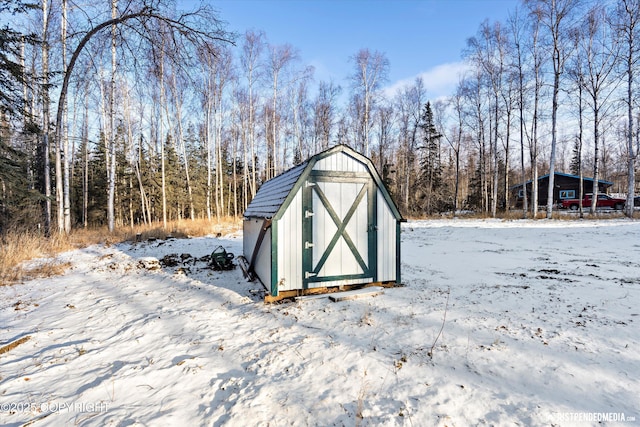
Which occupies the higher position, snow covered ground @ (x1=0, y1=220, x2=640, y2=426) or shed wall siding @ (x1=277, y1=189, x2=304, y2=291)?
shed wall siding @ (x1=277, y1=189, x2=304, y2=291)

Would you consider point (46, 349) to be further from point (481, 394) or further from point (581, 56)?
point (581, 56)

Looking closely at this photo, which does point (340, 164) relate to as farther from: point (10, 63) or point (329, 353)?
point (10, 63)

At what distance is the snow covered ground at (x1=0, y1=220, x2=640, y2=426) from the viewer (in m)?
2.44

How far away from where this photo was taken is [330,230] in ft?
17.7

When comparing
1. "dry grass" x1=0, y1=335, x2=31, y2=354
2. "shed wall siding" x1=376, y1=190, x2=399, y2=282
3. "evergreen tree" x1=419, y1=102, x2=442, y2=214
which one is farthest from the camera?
"evergreen tree" x1=419, y1=102, x2=442, y2=214

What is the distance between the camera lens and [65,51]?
40.2 feet

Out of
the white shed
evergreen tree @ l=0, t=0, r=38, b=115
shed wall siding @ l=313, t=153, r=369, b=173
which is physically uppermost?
evergreen tree @ l=0, t=0, r=38, b=115

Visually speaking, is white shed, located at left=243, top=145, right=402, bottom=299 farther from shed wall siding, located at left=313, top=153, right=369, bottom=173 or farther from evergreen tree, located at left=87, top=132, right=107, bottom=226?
evergreen tree, located at left=87, top=132, right=107, bottom=226

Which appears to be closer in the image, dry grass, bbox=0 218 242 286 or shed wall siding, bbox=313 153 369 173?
shed wall siding, bbox=313 153 369 173

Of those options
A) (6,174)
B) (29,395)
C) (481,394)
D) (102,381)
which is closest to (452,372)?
(481,394)

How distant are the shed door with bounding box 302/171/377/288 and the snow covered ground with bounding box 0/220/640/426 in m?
0.62

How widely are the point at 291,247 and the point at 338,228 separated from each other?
1.00m

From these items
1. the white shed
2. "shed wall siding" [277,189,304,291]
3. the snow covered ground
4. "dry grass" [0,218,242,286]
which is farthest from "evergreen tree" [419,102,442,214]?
"shed wall siding" [277,189,304,291]

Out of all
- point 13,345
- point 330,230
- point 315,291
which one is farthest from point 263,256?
point 13,345
